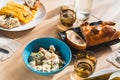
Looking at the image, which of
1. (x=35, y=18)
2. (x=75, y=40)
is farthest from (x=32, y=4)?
(x=75, y=40)

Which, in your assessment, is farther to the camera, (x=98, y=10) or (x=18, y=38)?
(x=98, y=10)

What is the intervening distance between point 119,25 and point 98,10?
0.14 metres

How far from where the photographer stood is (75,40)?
41.4 inches

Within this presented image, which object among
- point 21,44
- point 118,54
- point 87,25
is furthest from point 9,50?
point 118,54

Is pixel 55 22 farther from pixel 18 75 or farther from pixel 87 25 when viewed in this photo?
pixel 18 75

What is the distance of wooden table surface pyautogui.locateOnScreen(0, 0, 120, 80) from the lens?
95cm

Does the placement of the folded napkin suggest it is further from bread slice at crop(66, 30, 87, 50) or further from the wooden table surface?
bread slice at crop(66, 30, 87, 50)

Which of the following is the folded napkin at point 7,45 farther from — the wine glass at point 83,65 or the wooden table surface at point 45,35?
the wine glass at point 83,65

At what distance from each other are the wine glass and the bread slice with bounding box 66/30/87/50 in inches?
1.8

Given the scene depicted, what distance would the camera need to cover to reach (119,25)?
1.21 metres

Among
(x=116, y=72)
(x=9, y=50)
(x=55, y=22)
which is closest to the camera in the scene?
(x=116, y=72)

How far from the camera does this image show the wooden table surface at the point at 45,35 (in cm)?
95

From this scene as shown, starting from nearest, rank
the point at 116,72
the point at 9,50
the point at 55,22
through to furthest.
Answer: the point at 116,72, the point at 9,50, the point at 55,22

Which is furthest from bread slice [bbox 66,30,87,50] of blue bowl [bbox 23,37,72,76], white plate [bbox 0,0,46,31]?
white plate [bbox 0,0,46,31]
